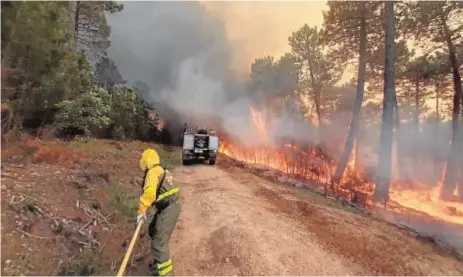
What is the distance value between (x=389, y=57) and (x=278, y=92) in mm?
26114

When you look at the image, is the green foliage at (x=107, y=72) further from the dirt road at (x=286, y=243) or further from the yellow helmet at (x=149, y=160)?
the yellow helmet at (x=149, y=160)

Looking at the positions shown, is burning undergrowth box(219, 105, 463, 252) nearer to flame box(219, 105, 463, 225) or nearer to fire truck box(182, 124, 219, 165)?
flame box(219, 105, 463, 225)

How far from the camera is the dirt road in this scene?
6301 millimetres

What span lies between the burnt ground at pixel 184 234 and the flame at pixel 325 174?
7.04 m

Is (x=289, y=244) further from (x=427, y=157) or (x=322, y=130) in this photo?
(x=427, y=157)

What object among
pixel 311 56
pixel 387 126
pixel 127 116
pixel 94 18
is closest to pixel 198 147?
pixel 127 116

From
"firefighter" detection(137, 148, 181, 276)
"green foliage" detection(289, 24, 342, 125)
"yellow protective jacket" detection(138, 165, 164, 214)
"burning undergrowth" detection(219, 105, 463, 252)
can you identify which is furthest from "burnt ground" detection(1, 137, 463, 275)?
"green foliage" detection(289, 24, 342, 125)

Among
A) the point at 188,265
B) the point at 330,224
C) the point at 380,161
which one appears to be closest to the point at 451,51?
the point at 380,161

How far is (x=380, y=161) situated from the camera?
15.2 m

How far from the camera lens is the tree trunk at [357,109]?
18.8 m

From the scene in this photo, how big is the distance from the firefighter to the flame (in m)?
11.1

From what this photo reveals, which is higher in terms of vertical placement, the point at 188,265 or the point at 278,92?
the point at 278,92

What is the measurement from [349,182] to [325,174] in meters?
4.13

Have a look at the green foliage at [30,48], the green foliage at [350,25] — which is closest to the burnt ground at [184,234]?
the green foliage at [30,48]
